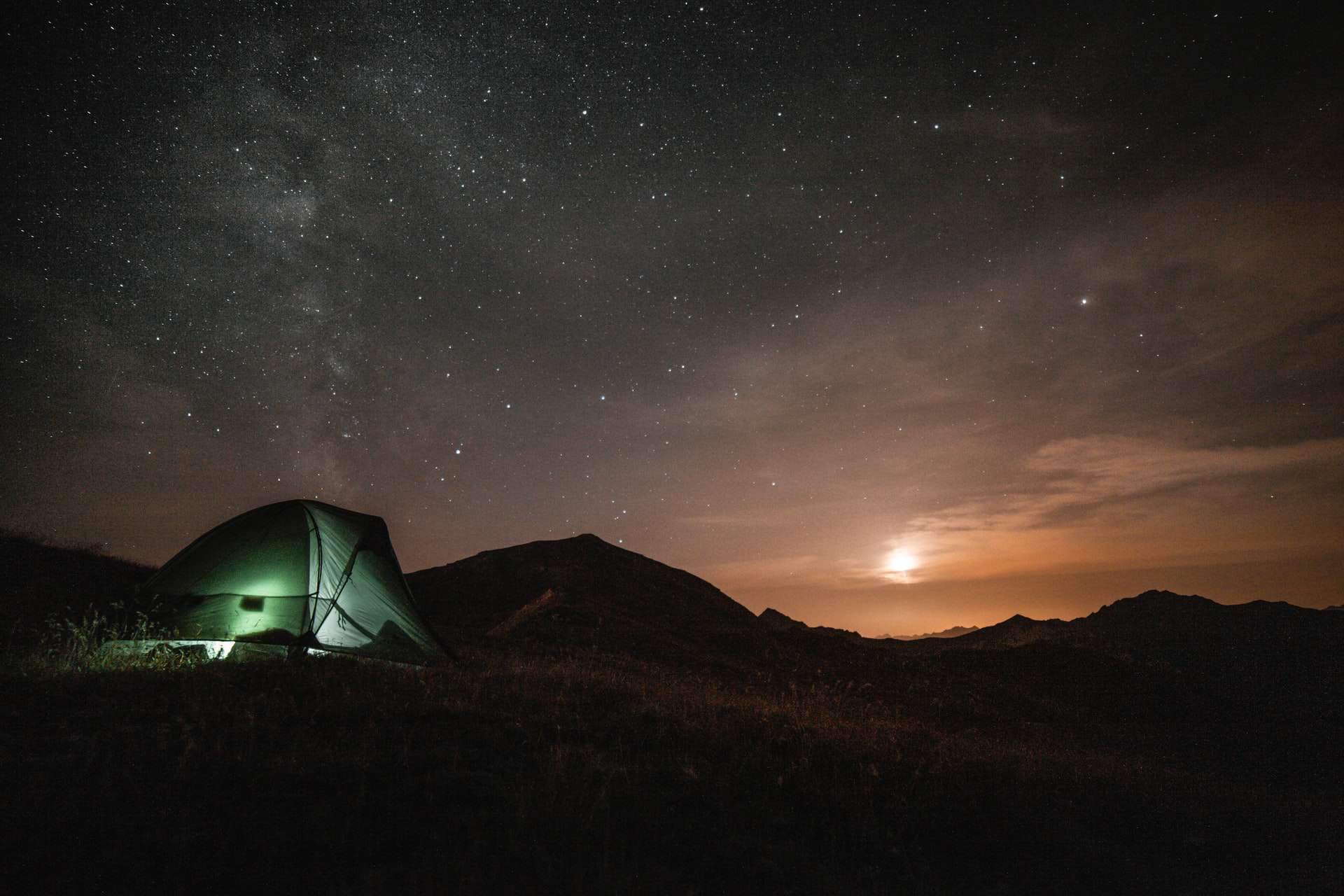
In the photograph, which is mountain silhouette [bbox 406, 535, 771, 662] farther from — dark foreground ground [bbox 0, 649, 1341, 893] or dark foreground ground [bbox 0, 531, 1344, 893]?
dark foreground ground [bbox 0, 649, 1341, 893]

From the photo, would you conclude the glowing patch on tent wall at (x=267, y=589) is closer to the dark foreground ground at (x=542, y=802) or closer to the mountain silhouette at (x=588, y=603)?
the dark foreground ground at (x=542, y=802)

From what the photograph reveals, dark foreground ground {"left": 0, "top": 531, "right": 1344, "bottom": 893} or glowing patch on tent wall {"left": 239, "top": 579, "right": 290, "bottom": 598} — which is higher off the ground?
glowing patch on tent wall {"left": 239, "top": 579, "right": 290, "bottom": 598}

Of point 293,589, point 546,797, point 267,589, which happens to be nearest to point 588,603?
point 293,589

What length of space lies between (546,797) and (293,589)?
7.69 meters

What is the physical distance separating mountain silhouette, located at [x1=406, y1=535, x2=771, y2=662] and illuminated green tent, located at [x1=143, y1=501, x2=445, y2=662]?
609 cm

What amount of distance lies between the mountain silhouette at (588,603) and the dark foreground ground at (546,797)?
8.61m

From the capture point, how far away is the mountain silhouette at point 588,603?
19.8 m

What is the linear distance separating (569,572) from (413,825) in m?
30.7

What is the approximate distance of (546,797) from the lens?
197 inches

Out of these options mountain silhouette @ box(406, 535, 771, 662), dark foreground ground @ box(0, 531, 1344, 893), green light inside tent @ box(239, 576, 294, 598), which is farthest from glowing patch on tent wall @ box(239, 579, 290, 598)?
mountain silhouette @ box(406, 535, 771, 662)

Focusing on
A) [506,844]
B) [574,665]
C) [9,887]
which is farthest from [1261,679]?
[9,887]

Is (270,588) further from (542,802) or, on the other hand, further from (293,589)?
(542,802)

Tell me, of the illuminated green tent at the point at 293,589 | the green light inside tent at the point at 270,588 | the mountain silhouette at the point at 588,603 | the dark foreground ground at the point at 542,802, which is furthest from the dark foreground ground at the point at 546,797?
the mountain silhouette at the point at 588,603

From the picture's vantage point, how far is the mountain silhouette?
19797 mm
